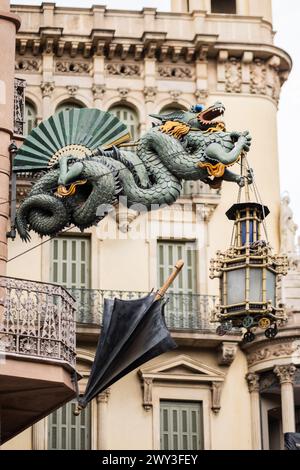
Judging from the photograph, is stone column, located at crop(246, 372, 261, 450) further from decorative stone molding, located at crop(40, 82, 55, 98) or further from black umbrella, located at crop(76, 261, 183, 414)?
black umbrella, located at crop(76, 261, 183, 414)

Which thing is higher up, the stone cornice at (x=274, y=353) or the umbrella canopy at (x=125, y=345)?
the stone cornice at (x=274, y=353)

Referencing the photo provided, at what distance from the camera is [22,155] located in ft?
60.4

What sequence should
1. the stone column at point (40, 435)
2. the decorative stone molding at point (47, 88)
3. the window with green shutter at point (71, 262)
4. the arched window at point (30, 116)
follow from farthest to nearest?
the decorative stone molding at point (47, 88)
the arched window at point (30, 116)
the window with green shutter at point (71, 262)
the stone column at point (40, 435)

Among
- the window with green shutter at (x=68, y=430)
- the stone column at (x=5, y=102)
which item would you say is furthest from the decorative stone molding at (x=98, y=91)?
the stone column at (x=5, y=102)

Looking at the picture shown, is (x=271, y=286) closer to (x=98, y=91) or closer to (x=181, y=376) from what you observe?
(x=181, y=376)

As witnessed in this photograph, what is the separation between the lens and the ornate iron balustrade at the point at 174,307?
37562mm

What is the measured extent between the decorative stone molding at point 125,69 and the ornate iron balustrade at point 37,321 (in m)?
21.8

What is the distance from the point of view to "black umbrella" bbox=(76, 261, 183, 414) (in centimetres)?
1817

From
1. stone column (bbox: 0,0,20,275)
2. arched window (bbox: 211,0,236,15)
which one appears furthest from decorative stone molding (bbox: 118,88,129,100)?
stone column (bbox: 0,0,20,275)

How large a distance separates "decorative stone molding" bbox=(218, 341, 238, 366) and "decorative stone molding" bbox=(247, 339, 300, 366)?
580 mm

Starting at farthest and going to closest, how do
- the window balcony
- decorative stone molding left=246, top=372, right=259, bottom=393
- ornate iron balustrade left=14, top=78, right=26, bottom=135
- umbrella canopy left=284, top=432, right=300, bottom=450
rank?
1. decorative stone molding left=246, top=372, right=259, bottom=393
2. umbrella canopy left=284, top=432, right=300, bottom=450
3. ornate iron balustrade left=14, top=78, right=26, bottom=135
4. the window balcony

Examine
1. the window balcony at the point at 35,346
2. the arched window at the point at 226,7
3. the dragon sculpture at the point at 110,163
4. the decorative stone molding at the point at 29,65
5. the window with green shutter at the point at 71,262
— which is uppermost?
the arched window at the point at 226,7

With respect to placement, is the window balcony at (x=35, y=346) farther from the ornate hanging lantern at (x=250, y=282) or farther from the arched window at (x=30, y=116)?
the arched window at (x=30, y=116)

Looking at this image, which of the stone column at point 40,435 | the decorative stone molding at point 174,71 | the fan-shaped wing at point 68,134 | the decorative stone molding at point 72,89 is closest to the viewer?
the fan-shaped wing at point 68,134
